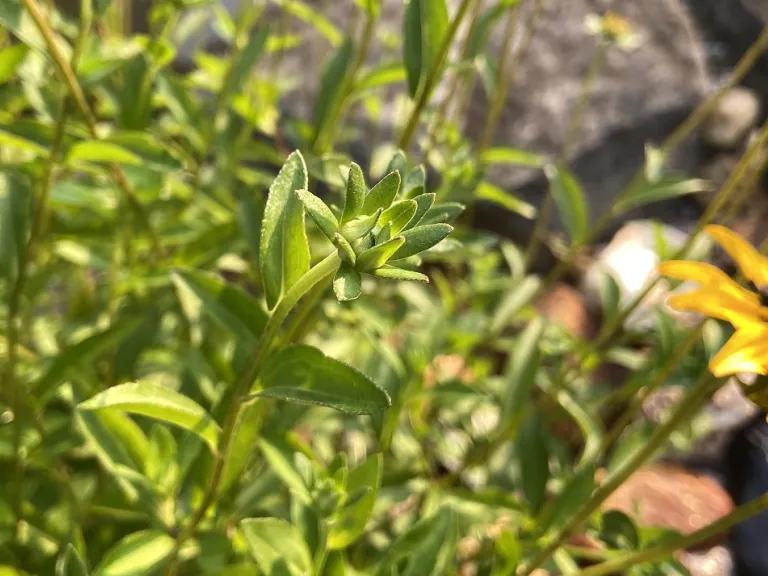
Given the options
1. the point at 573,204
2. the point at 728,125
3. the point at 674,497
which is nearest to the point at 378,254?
the point at 573,204

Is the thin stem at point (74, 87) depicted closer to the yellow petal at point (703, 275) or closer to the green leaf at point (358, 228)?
the green leaf at point (358, 228)

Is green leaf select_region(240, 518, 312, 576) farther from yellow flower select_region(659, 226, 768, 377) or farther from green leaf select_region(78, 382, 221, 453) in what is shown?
yellow flower select_region(659, 226, 768, 377)

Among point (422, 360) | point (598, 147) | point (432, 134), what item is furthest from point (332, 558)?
point (598, 147)

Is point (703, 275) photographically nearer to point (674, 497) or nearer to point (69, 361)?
point (69, 361)

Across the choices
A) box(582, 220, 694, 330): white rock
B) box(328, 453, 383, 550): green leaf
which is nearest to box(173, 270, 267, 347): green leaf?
box(328, 453, 383, 550): green leaf

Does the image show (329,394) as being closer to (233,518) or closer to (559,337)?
(233,518)

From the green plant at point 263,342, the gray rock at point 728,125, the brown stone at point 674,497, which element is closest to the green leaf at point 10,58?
the green plant at point 263,342
